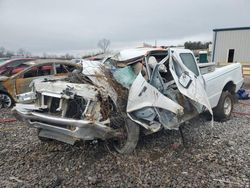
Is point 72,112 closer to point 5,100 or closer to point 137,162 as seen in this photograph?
point 137,162

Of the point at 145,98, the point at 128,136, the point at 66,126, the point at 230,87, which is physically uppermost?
the point at 145,98

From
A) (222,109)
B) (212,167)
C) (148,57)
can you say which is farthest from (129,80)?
(222,109)

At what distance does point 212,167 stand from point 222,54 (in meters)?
21.7

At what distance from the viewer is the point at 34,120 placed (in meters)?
4.09

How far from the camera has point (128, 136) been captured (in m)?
4.09

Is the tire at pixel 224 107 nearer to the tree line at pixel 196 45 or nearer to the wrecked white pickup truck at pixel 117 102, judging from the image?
the wrecked white pickup truck at pixel 117 102

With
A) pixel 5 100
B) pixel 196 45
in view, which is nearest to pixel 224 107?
pixel 5 100

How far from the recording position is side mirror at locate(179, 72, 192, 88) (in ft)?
14.7

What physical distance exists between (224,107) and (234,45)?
18518 mm

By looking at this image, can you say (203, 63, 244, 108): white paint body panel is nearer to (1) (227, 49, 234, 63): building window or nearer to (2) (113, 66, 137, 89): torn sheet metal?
(2) (113, 66, 137, 89): torn sheet metal

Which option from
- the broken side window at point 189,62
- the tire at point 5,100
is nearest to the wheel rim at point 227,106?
the broken side window at point 189,62

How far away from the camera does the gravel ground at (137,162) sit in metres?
3.52

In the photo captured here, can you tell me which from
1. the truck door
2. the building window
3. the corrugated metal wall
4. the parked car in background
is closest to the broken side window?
the truck door

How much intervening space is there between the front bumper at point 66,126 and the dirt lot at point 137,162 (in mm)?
521
